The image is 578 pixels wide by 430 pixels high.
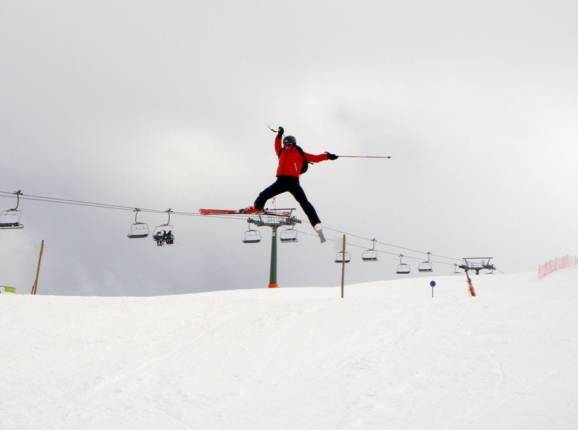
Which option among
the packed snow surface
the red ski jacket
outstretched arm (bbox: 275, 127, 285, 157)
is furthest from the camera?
outstretched arm (bbox: 275, 127, 285, 157)

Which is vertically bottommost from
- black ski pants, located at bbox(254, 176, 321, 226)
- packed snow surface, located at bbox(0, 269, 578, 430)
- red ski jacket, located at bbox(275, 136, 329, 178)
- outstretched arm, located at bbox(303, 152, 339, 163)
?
packed snow surface, located at bbox(0, 269, 578, 430)

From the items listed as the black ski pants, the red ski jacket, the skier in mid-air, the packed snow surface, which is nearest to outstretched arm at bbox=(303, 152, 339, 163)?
the skier in mid-air

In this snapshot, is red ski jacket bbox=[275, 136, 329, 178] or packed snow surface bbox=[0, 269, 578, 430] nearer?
packed snow surface bbox=[0, 269, 578, 430]

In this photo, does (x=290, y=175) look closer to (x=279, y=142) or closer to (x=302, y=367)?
(x=279, y=142)

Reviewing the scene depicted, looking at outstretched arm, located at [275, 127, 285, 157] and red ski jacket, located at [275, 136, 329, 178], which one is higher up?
outstretched arm, located at [275, 127, 285, 157]

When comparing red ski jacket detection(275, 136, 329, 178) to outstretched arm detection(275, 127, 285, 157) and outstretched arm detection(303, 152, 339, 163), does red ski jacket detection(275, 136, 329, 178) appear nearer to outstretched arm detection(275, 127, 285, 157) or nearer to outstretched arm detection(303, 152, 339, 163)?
outstretched arm detection(275, 127, 285, 157)

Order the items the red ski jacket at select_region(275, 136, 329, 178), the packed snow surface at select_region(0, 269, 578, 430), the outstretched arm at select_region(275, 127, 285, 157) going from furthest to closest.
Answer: the outstretched arm at select_region(275, 127, 285, 157)
the red ski jacket at select_region(275, 136, 329, 178)
the packed snow surface at select_region(0, 269, 578, 430)

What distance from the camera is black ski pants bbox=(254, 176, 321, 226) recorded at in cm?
969

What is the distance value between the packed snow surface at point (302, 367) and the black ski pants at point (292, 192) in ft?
8.53

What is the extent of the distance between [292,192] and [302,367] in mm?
3066

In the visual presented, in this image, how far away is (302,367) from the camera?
30.7ft

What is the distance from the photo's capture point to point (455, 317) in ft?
39.4

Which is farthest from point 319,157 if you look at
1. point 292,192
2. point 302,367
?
point 302,367

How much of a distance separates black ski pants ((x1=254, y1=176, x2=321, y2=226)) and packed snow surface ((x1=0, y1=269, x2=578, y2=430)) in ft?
8.53
